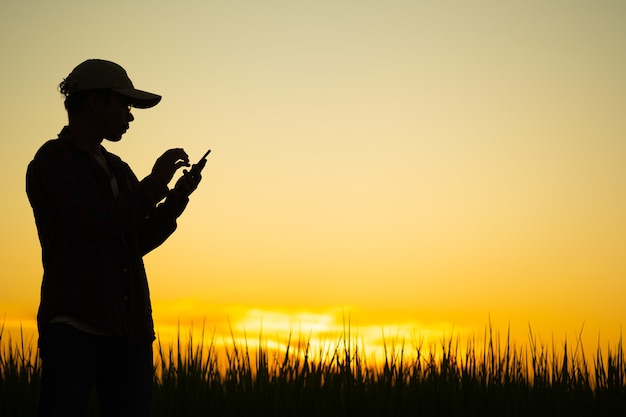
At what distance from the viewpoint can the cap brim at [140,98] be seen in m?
3.45

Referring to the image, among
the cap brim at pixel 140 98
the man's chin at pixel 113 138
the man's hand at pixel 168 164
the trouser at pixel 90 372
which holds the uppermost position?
the cap brim at pixel 140 98

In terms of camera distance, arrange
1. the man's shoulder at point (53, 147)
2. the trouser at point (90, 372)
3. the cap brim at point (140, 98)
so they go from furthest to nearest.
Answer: the cap brim at point (140, 98) → the man's shoulder at point (53, 147) → the trouser at point (90, 372)

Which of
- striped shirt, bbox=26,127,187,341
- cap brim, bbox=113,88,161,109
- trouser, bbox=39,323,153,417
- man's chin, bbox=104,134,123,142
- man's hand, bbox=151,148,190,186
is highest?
cap brim, bbox=113,88,161,109

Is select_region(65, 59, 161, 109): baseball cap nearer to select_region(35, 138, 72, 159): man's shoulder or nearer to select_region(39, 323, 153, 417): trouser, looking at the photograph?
select_region(35, 138, 72, 159): man's shoulder

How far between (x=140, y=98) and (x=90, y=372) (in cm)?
118

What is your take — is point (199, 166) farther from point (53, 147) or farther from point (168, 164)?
point (53, 147)

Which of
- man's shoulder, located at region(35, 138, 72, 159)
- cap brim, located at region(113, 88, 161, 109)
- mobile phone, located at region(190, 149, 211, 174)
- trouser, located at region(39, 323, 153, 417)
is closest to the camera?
trouser, located at region(39, 323, 153, 417)

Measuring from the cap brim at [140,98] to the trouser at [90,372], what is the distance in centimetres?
101

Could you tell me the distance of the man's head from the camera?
343 cm

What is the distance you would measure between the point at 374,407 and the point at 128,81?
3.44 metres

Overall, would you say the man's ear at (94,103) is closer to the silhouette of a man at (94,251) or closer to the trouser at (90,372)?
the silhouette of a man at (94,251)

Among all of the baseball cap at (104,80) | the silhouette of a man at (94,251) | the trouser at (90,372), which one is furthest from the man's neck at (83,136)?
the trouser at (90,372)

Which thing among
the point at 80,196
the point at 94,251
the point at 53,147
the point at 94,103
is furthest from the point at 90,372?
the point at 94,103

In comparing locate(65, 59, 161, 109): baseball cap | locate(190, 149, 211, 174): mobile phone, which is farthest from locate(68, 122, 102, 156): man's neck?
locate(190, 149, 211, 174): mobile phone
